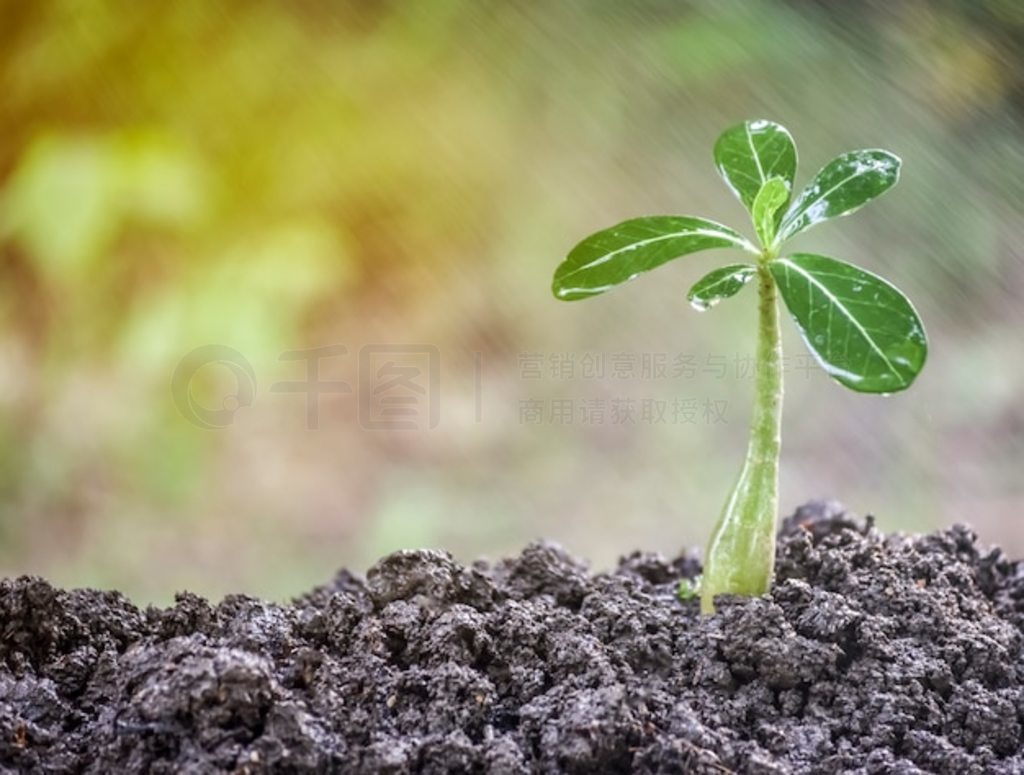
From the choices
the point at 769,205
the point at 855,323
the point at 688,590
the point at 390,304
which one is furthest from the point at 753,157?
the point at 390,304

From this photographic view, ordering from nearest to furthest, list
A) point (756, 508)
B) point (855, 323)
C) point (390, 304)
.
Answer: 1. point (855, 323)
2. point (756, 508)
3. point (390, 304)

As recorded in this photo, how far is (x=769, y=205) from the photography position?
82cm

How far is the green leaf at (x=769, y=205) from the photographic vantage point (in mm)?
817

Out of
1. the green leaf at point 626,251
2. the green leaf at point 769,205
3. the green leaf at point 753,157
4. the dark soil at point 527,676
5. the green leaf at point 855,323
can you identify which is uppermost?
the green leaf at point 753,157

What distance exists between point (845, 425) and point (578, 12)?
1.84 ft

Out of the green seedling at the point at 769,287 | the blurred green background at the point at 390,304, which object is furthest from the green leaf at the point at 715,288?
the blurred green background at the point at 390,304

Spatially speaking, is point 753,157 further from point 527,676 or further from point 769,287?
point 527,676

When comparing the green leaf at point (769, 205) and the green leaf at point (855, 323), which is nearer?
the green leaf at point (855, 323)

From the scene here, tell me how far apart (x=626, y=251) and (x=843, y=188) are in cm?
16

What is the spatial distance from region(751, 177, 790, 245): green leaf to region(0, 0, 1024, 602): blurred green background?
42cm

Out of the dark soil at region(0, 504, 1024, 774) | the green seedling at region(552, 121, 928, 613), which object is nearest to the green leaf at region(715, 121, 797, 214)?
the green seedling at region(552, 121, 928, 613)

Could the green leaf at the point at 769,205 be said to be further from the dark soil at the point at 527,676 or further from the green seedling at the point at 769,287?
the dark soil at the point at 527,676

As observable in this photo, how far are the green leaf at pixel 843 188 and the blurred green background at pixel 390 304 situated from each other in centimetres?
40

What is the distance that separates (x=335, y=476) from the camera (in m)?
1.41
